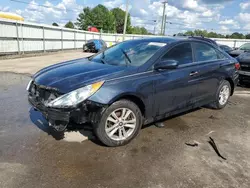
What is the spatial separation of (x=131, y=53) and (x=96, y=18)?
7859 cm

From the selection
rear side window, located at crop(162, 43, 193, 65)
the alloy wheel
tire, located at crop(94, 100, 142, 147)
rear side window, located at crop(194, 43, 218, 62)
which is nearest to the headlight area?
tire, located at crop(94, 100, 142, 147)

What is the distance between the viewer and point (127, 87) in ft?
11.0

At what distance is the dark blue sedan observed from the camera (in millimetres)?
3111

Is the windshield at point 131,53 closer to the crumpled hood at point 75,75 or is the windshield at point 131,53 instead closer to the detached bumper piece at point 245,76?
the crumpled hood at point 75,75

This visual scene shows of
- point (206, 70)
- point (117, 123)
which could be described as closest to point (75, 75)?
point (117, 123)

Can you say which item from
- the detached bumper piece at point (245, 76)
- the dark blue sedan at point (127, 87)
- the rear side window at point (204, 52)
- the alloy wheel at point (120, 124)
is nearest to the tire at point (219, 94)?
the dark blue sedan at point (127, 87)

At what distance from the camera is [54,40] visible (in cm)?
2089

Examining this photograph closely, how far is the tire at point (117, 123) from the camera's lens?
323cm

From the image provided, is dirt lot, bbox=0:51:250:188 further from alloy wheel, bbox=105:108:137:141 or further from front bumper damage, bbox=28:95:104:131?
front bumper damage, bbox=28:95:104:131

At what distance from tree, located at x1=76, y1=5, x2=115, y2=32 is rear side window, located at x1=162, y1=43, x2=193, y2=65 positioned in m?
75.7

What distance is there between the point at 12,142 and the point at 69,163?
1.12 metres

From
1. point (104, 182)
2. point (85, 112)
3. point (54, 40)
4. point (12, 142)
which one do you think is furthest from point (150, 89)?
point (54, 40)

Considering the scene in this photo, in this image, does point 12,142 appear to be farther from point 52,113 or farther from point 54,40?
point 54,40

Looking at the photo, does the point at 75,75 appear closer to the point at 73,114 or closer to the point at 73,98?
the point at 73,98
